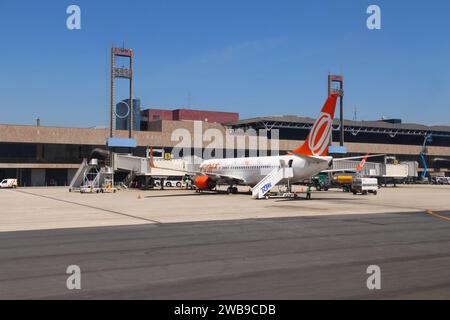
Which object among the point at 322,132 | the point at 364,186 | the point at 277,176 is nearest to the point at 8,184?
the point at 277,176

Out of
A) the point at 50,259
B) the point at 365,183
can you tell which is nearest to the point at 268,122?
the point at 365,183

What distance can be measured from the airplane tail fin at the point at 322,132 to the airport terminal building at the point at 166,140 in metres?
36.1

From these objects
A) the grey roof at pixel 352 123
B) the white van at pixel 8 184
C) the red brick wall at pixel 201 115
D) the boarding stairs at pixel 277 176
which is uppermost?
the red brick wall at pixel 201 115

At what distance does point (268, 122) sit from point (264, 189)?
231ft

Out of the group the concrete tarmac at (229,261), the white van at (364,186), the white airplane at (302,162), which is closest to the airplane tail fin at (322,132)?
the white airplane at (302,162)

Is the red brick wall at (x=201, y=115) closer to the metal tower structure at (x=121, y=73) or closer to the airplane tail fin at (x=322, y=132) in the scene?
the metal tower structure at (x=121, y=73)

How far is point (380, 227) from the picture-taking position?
21188 millimetres

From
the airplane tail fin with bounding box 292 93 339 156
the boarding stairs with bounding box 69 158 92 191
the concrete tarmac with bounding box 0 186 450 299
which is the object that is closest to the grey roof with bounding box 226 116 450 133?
the boarding stairs with bounding box 69 158 92 191

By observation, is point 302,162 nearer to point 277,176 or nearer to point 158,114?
point 277,176

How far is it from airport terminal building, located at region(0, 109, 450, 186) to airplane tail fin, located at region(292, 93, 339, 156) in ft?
119

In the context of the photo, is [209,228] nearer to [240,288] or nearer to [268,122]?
[240,288]

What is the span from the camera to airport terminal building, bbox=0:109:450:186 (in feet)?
282

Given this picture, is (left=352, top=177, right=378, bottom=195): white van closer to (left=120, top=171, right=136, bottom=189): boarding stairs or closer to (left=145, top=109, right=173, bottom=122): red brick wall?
(left=120, top=171, right=136, bottom=189): boarding stairs

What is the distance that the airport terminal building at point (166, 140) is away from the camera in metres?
86.1
